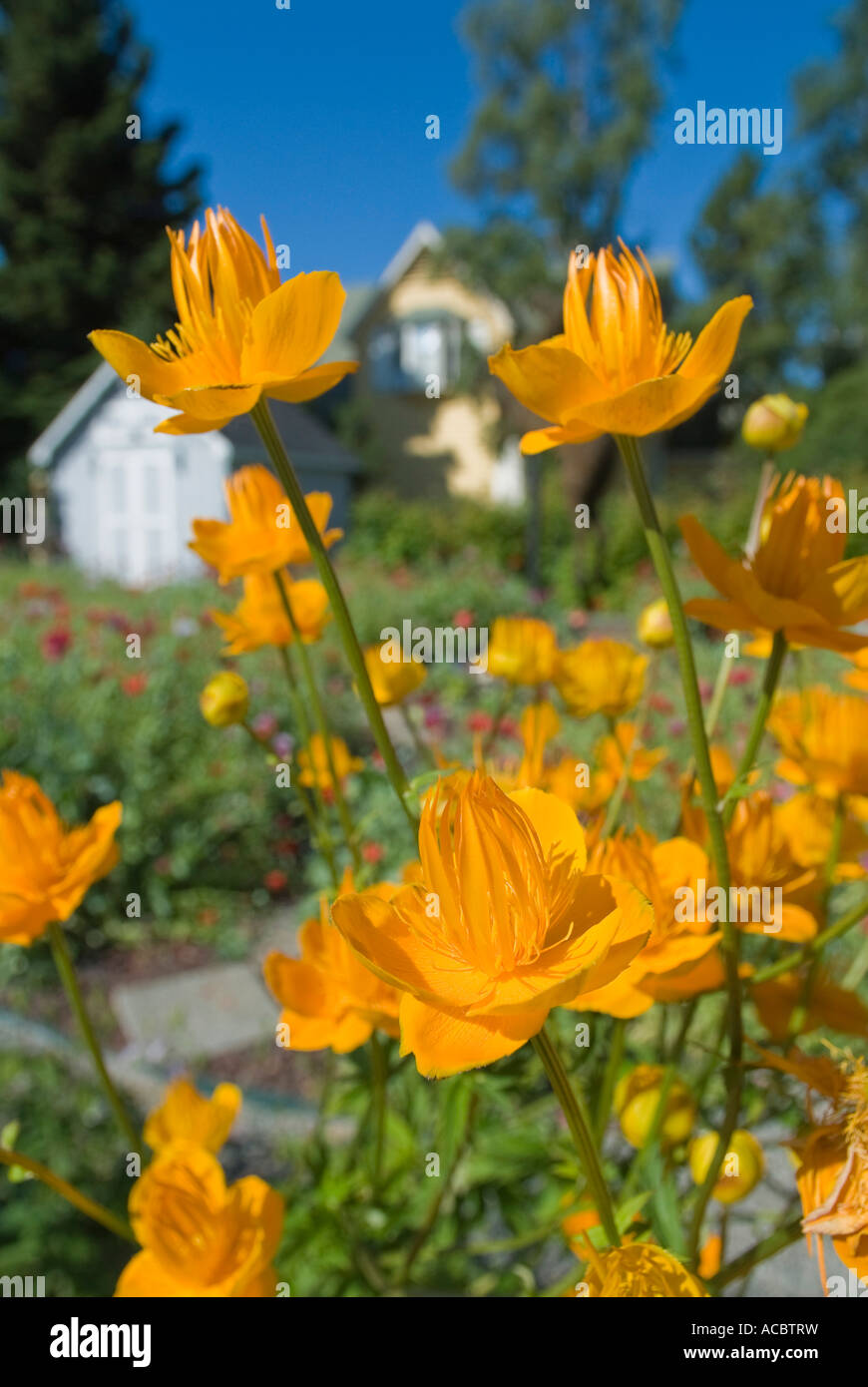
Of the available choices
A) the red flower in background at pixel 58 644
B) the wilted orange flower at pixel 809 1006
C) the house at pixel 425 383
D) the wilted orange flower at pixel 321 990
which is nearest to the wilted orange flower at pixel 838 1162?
the wilted orange flower at pixel 809 1006

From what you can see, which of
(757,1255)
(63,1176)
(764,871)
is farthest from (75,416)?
(757,1255)

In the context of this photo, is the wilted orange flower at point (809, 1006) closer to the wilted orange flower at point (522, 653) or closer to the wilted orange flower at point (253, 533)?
the wilted orange flower at point (522, 653)

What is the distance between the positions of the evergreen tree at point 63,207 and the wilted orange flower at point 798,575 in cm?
1797

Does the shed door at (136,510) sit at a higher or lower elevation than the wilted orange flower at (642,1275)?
higher

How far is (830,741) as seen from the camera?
2.19ft

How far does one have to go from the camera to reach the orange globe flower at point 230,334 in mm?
458

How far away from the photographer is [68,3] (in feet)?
57.7

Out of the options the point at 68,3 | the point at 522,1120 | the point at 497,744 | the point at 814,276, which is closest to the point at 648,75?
the point at 814,276

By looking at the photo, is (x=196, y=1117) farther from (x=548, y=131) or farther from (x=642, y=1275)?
(x=548, y=131)

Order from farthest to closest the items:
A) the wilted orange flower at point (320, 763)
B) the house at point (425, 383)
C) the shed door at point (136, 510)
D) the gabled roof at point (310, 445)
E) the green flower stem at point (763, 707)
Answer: the house at point (425, 383) < the gabled roof at point (310, 445) < the shed door at point (136, 510) < the wilted orange flower at point (320, 763) < the green flower stem at point (763, 707)

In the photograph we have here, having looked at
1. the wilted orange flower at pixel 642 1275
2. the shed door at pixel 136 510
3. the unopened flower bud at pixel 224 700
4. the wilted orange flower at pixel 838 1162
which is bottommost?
the wilted orange flower at pixel 642 1275

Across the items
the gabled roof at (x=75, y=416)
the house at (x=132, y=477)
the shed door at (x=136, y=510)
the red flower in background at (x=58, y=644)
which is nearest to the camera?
the red flower in background at (x=58, y=644)
